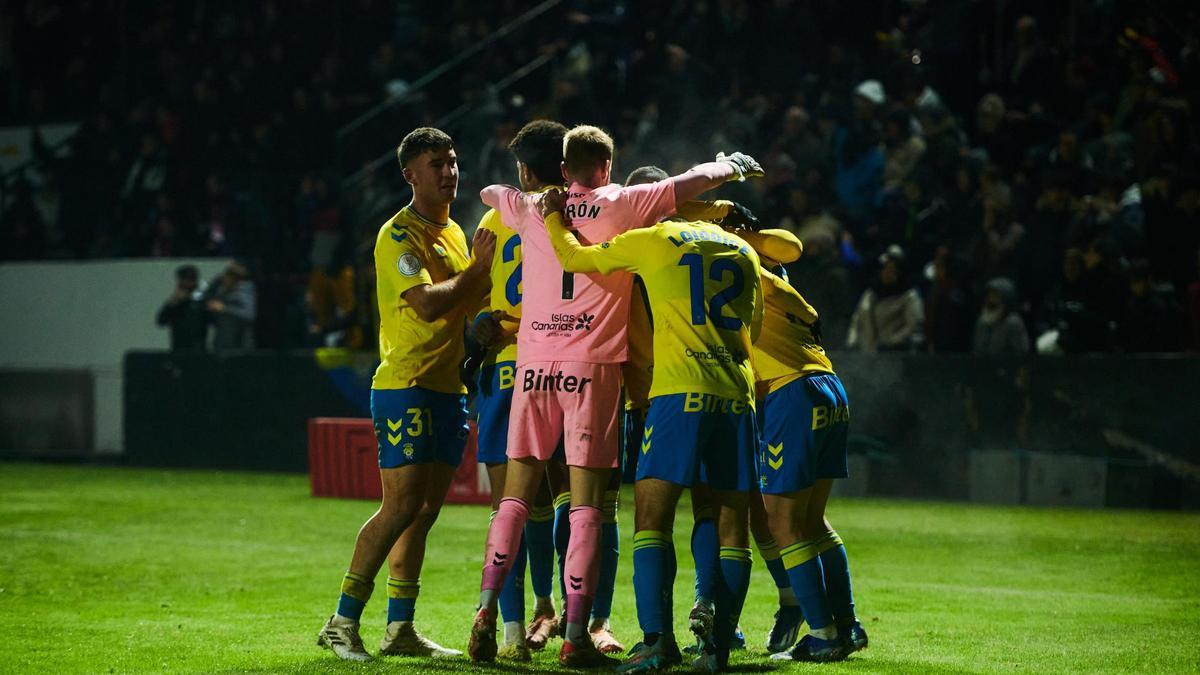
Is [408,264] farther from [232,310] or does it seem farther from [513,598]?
[232,310]

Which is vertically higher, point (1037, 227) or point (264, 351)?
point (1037, 227)

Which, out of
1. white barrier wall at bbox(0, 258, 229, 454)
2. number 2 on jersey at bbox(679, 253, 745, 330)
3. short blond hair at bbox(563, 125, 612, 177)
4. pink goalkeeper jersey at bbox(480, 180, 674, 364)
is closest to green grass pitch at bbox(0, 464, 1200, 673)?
pink goalkeeper jersey at bbox(480, 180, 674, 364)

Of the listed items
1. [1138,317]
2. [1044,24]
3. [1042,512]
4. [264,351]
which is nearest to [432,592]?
[1042,512]

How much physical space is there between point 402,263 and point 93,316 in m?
16.0

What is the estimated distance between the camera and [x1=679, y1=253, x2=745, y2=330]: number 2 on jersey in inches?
265

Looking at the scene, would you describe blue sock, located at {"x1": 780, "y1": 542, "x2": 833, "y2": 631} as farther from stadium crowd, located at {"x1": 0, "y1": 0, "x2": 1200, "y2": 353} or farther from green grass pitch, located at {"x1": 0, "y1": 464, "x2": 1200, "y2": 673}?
stadium crowd, located at {"x1": 0, "y1": 0, "x2": 1200, "y2": 353}

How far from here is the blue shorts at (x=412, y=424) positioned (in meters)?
7.17

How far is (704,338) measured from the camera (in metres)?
6.73

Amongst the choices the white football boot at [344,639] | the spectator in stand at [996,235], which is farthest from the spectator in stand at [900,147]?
the white football boot at [344,639]

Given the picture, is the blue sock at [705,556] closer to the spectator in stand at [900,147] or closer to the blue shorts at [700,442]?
the blue shorts at [700,442]

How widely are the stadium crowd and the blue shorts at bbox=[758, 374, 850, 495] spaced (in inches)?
306

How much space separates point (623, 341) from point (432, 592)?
10.3 feet

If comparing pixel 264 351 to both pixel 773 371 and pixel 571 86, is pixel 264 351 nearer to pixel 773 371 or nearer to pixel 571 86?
pixel 571 86

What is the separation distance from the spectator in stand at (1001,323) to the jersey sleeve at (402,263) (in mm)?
8969
